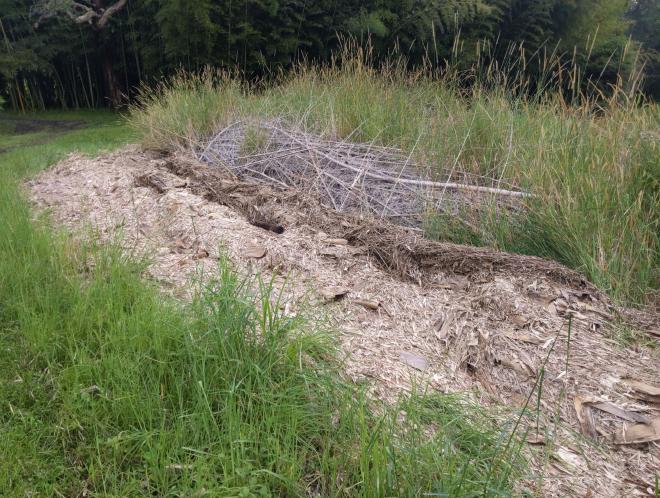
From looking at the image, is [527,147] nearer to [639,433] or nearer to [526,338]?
[526,338]

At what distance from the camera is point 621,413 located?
1856mm

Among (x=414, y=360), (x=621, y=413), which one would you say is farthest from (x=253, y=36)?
(x=621, y=413)

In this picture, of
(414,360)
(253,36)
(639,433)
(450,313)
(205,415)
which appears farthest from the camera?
(253,36)

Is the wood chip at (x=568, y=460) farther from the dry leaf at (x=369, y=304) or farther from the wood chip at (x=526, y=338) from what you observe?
the dry leaf at (x=369, y=304)

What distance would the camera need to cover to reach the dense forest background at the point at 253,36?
30.5 ft

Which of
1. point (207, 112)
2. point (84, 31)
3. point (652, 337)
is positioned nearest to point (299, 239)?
point (652, 337)

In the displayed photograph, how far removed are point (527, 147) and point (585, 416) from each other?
2.48 meters

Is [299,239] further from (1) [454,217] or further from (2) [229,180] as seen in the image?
(2) [229,180]

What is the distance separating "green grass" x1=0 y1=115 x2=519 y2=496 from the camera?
56.7 inches

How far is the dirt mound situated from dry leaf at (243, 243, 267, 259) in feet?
0.04

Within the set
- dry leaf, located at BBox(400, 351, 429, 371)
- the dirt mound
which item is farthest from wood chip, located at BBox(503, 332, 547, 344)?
dry leaf, located at BBox(400, 351, 429, 371)

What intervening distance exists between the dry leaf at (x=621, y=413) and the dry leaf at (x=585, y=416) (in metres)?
0.04

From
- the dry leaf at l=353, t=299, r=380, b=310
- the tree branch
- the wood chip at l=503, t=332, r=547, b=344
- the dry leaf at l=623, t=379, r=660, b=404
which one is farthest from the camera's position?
the tree branch

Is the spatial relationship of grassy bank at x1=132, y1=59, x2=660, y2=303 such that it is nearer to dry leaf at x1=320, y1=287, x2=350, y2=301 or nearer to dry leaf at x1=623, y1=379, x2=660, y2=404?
dry leaf at x1=623, y1=379, x2=660, y2=404
